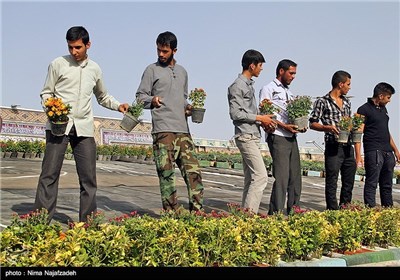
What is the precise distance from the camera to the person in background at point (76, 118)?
4.91 metres

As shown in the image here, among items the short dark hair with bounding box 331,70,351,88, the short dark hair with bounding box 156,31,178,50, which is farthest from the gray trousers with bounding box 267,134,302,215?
the short dark hair with bounding box 156,31,178,50

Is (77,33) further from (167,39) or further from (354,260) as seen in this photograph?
(354,260)

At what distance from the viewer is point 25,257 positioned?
3.21 metres

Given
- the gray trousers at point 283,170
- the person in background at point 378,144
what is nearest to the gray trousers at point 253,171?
the gray trousers at point 283,170

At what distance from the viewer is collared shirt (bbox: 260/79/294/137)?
6.42 m

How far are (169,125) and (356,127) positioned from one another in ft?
8.31

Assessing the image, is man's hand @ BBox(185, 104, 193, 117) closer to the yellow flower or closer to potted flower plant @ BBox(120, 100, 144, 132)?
potted flower plant @ BBox(120, 100, 144, 132)

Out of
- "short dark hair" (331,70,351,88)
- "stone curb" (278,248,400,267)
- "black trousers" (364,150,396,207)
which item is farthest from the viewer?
"black trousers" (364,150,396,207)

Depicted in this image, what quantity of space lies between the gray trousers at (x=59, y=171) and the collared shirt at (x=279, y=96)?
2354mm

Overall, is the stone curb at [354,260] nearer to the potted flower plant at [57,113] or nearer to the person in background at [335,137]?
the person in background at [335,137]

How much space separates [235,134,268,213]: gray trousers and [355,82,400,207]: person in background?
188 centimetres
